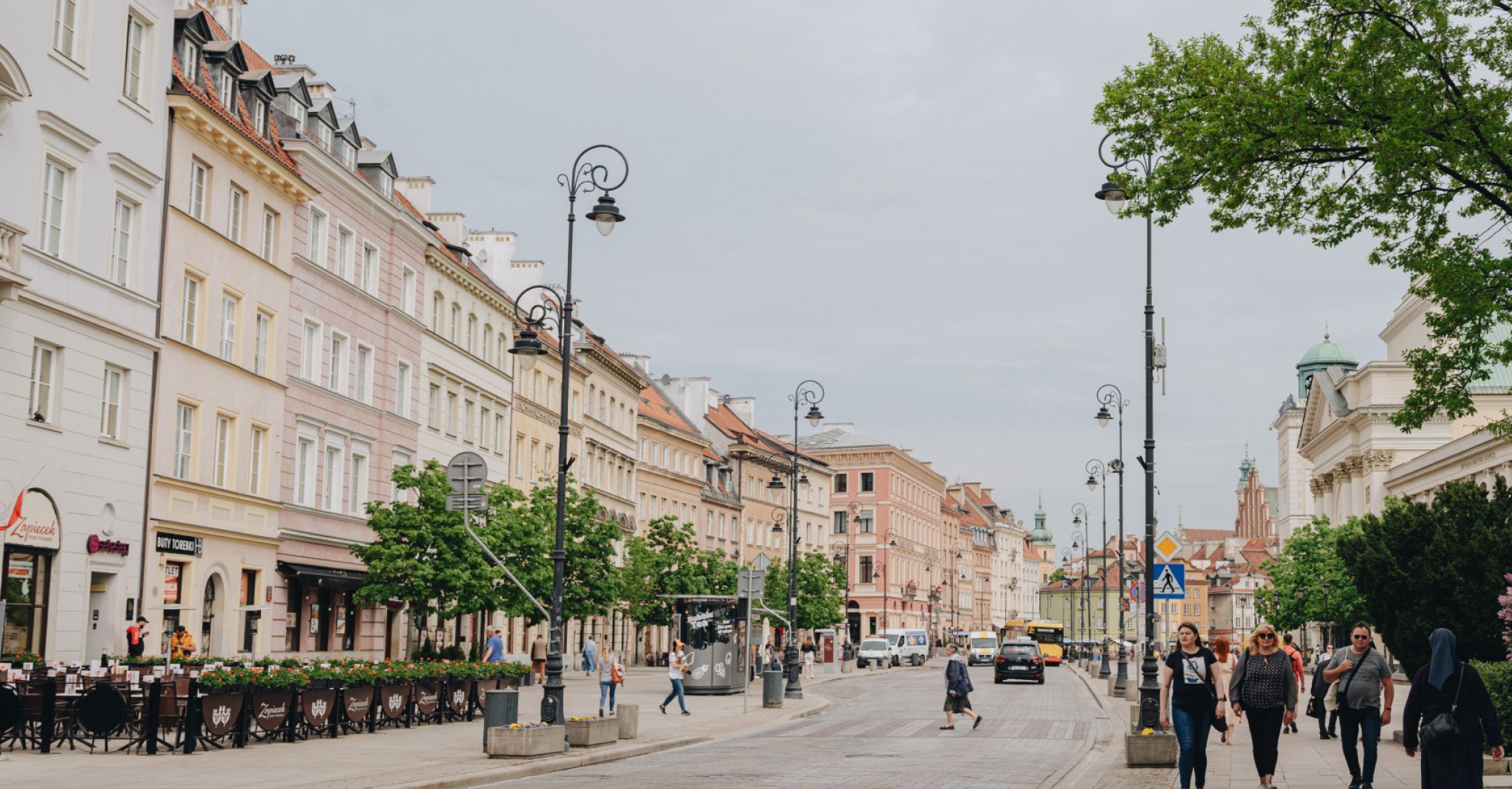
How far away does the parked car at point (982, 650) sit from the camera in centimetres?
8519

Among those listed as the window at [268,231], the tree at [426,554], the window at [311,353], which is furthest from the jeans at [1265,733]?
the window at [311,353]

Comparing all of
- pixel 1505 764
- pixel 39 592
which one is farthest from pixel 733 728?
pixel 1505 764

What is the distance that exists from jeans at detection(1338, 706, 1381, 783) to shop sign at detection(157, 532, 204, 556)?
23.5 meters

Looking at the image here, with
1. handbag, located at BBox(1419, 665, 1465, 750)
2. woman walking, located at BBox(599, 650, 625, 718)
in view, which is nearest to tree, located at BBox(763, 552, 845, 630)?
woman walking, located at BBox(599, 650, 625, 718)

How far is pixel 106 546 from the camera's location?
28.5 m

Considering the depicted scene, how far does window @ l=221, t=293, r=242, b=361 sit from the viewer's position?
34031mm

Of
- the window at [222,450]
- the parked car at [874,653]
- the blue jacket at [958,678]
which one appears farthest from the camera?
the parked car at [874,653]

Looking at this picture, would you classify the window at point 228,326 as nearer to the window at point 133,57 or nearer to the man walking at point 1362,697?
the window at point 133,57

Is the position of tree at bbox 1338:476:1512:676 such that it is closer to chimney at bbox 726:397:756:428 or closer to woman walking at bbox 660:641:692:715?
woman walking at bbox 660:641:692:715

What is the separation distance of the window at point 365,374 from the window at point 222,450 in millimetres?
7629

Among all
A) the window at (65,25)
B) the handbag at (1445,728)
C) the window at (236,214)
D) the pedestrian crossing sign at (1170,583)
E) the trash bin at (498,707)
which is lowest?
the trash bin at (498,707)

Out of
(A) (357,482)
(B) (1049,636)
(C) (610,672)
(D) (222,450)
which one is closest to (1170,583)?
(C) (610,672)

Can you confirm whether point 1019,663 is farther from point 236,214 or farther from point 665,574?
point 236,214

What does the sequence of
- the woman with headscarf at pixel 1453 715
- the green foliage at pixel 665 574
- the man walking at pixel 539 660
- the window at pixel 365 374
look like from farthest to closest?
the green foliage at pixel 665 574 < the man walking at pixel 539 660 < the window at pixel 365 374 < the woman with headscarf at pixel 1453 715
